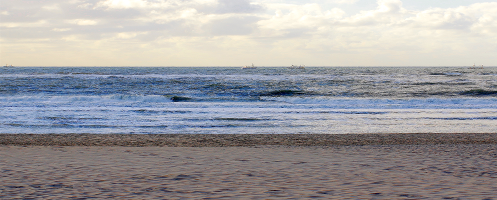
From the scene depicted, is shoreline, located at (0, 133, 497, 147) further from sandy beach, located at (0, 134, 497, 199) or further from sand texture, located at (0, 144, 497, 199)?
sand texture, located at (0, 144, 497, 199)

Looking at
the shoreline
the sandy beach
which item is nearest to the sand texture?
the sandy beach

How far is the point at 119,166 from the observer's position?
684 centimetres

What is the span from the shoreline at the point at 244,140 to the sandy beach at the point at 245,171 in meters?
0.08

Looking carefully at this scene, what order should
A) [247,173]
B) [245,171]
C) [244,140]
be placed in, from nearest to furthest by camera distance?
1. [247,173]
2. [245,171]
3. [244,140]

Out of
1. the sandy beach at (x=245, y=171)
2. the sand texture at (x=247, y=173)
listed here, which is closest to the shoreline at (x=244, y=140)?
the sandy beach at (x=245, y=171)

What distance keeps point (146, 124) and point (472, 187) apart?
12307 millimetres

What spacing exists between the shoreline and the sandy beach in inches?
3.2

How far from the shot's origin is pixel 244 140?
10.9 m

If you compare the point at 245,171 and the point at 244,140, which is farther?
the point at 244,140

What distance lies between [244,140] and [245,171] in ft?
14.6

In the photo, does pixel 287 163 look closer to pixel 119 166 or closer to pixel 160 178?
pixel 160 178

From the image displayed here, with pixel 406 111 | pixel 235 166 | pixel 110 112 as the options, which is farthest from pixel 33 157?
pixel 406 111

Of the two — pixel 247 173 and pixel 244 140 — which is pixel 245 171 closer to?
pixel 247 173

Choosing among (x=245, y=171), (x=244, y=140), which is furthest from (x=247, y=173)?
(x=244, y=140)
